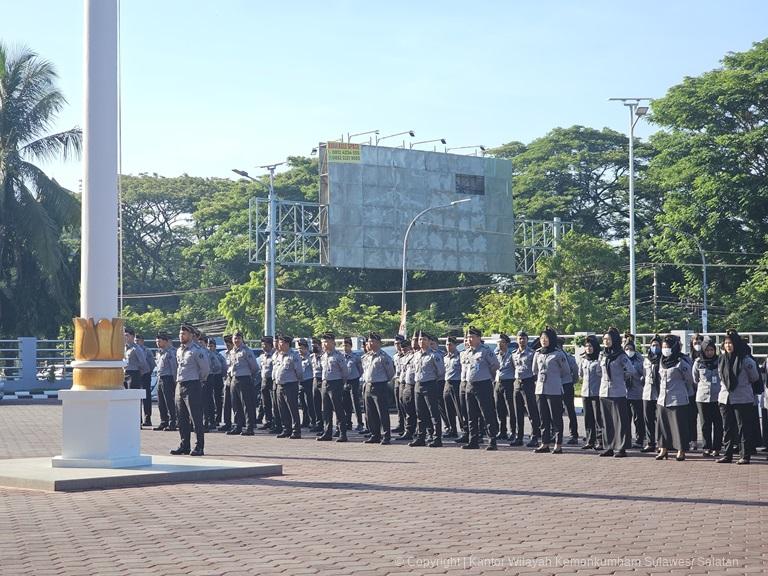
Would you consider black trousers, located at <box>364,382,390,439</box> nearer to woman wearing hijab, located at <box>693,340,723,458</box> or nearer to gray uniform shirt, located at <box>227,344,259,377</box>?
gray uniform shirt, located at <box>227,344,259,377</box>

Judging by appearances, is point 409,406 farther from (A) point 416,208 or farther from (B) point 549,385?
(A) point 416,208

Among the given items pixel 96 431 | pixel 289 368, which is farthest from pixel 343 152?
pixel 96 431

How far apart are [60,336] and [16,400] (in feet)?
22.0

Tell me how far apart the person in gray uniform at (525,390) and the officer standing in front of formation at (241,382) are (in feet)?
16.5

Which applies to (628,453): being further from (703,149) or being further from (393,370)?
(703,149)

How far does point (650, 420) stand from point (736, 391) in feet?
6.85

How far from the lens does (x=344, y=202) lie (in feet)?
142

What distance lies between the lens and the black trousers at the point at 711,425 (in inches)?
669

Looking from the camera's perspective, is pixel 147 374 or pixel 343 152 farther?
pixel 343 152

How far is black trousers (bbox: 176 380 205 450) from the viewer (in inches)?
647

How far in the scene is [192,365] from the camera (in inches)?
659

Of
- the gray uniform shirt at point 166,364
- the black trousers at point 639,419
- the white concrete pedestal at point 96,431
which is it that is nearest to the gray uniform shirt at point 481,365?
the black trousers at point 639,419

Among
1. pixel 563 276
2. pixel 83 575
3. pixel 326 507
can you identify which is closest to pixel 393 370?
pixel 326 507

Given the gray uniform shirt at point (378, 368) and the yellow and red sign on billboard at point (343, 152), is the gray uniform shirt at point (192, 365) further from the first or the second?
the yellow and red sign on billboard at point (343, 152)
